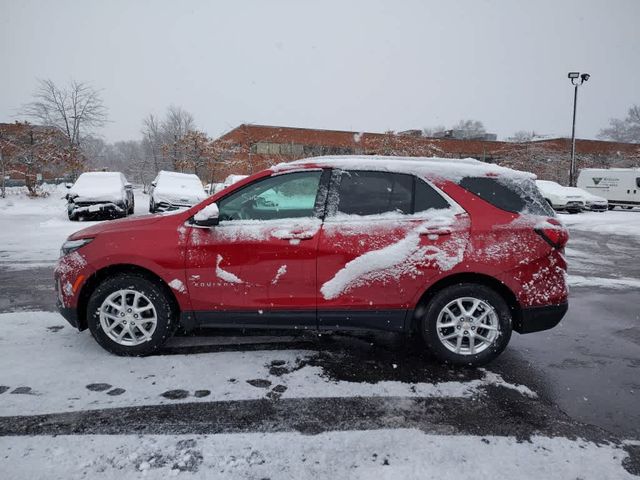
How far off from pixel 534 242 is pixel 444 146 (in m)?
42.7

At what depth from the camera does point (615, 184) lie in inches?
939

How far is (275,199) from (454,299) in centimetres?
176

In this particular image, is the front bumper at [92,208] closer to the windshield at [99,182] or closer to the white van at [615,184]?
the windshield at [99,182]

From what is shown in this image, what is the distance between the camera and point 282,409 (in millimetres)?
2900

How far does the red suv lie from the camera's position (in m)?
3.47

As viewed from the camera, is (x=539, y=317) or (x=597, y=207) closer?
(x=539, y=317)

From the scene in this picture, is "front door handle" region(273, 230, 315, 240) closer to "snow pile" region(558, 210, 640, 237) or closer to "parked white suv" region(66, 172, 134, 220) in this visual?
"parked white suv" region(66, 172, 134, 220)

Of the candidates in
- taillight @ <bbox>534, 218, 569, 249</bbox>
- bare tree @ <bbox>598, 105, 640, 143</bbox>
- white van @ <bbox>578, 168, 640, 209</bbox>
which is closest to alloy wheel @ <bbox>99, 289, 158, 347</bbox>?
taillight @ <bbox>534, 218, 569, 249</bbox>

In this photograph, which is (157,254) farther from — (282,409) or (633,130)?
(633,130)

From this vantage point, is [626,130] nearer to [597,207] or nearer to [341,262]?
[597,207]

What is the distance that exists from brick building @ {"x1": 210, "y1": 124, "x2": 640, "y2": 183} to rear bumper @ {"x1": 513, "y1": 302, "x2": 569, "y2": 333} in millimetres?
23265

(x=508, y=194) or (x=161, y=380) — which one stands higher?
(x=508, y=194)

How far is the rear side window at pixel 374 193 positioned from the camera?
3.57 metres

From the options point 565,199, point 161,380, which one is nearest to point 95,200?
point 161,380
